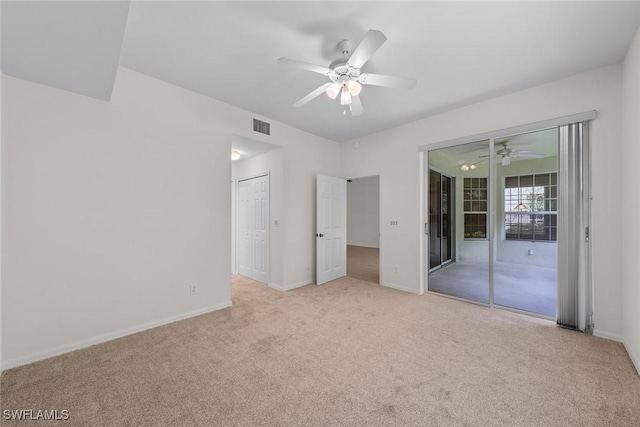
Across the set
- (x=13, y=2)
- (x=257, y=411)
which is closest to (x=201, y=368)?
(x=257, y=411)

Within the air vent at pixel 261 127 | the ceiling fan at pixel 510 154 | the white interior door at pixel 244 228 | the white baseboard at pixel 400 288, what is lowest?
the white baseboard at pixel 400 288

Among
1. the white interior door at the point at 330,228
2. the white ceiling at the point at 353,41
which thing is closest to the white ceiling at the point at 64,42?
the white ceiling at the point at 353,41

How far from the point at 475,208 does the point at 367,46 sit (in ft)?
11.8

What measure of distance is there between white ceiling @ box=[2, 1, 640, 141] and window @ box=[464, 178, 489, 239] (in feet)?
Answer: 5.08

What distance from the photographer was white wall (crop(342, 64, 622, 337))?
245 cm

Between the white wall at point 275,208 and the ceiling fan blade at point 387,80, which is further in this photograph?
the white wall at point 275,208

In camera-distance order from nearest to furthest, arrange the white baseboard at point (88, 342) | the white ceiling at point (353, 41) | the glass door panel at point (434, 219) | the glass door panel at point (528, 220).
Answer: the white ceiling at point (353, 41), the white baseboard at point (88, 342), the glass door panel at point (528, 220), the glass door panel at point (434, 219)

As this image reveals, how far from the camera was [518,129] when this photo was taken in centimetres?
301

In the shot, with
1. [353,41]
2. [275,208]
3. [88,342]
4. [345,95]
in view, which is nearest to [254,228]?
[275,208]

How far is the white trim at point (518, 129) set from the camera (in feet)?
8.50

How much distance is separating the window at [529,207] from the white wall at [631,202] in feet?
3.27

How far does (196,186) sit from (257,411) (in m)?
2.49

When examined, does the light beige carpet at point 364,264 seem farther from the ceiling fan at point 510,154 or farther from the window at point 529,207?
the ceiling fan at point 510,154

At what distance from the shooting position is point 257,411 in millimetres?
1568
